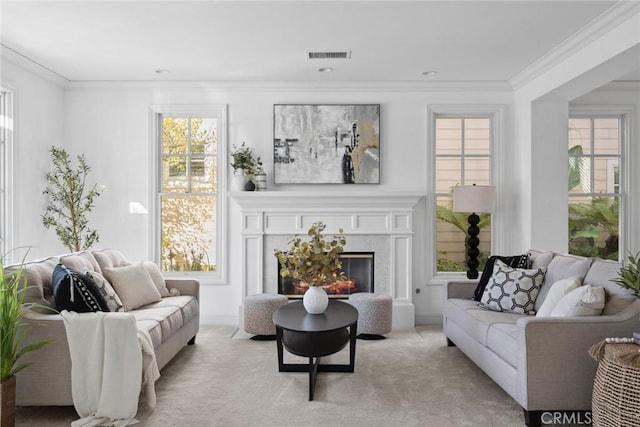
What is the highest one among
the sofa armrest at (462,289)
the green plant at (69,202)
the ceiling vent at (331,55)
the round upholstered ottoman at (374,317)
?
the ceiling vent at (331,55)

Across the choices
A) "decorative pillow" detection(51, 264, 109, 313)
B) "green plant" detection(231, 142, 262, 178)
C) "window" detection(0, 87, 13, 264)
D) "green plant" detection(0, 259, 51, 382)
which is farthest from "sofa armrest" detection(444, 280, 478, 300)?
"window" detection(0, 87, 13, 264)

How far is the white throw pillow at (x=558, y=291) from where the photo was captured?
118 inches

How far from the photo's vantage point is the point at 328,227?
513 cm

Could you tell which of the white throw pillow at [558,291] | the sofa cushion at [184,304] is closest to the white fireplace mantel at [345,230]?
the sofa cushion at [184,304]

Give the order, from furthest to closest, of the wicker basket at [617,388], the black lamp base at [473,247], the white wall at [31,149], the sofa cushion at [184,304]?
the black lamp base at [473,247] → the white wall at [31,149] → the sofa cushion at [184,304] → the wicker basket at [617,388]

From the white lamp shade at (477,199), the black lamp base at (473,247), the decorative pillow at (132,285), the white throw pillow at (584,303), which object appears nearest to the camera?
the white throw pillow at (584,303)

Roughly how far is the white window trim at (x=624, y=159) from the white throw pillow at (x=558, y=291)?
287 cm

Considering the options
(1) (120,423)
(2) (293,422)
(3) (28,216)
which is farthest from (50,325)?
(3) (28,216)

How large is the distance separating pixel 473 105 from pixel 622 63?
1.77 m

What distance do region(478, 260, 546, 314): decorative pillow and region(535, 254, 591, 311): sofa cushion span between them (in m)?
0.04

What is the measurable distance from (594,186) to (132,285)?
5053 millimetres

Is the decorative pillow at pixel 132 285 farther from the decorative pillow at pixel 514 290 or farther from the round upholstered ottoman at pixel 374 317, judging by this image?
the decorative pillow at pixel 514 290

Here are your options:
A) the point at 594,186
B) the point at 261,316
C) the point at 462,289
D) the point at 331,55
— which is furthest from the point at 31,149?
the point at 594,186

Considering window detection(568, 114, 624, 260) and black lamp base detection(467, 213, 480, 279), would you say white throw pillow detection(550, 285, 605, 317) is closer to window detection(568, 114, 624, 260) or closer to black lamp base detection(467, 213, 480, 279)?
black lamp base detection(467, 213, 480, 279)
